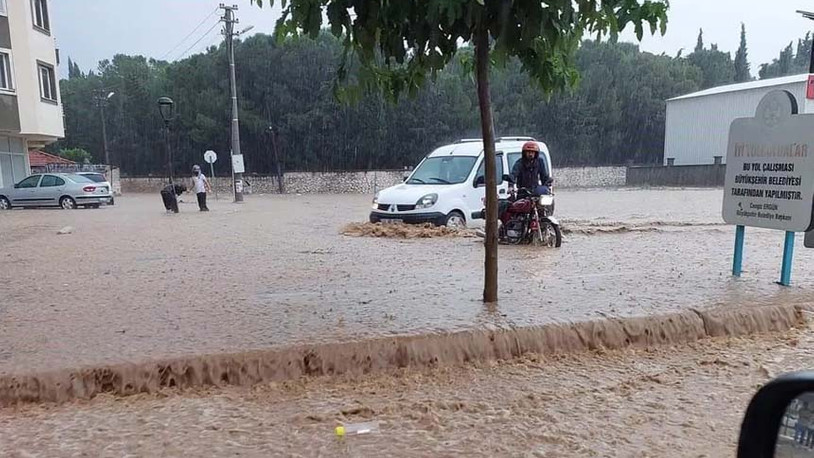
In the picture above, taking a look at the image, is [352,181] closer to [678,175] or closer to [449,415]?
[678,175]

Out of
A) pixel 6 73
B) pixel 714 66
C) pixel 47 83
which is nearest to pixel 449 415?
pixel 6 73

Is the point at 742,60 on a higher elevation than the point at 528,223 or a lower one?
higher

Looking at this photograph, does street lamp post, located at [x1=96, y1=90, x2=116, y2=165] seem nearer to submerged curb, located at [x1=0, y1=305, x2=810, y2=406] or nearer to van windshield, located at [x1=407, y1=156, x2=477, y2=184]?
van windshield, located at [x1=407, y1=156, x2=477, y2=184]

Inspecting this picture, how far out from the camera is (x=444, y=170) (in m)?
12.7

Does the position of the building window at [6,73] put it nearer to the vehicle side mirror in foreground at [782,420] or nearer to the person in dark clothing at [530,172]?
the person in dark clothing at [530,172]

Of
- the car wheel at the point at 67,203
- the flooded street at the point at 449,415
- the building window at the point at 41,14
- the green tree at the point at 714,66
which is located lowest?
the car wheel at the point at 67,203

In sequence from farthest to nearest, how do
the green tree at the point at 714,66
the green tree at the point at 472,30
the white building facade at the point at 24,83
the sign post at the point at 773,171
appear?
the green tree at the point at 714,66, the white building facade at the point at 24,83, the sign post at the point at 773,171, the green tree at the point at 472,30

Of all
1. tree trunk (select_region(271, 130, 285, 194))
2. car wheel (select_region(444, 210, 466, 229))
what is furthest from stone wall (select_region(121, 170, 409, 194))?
car wheel (select_region(444, 210, 466, 229))

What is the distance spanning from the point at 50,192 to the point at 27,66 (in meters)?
5.08

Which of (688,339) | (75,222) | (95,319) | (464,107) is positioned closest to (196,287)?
(95,319)

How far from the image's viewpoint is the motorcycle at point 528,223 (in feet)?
32.6

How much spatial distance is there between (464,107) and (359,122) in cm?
884

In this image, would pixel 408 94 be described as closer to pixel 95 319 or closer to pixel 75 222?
pixel 95 319

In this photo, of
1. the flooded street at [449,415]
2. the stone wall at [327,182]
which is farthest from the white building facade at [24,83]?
the flooded street at [449,415]
